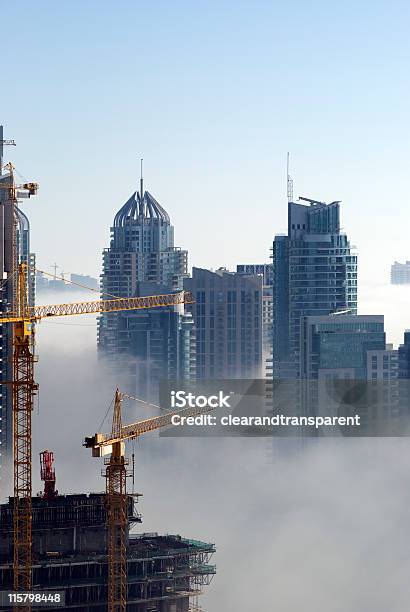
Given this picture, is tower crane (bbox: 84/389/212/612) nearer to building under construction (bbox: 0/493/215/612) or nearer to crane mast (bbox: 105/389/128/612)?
crane mast (bbox: 105/389/128/612)

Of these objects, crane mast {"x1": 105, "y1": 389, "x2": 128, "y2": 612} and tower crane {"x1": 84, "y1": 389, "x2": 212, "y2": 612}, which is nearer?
tower crane {"x1": 84, "y1": 389, "x2": 212, "y2": 612}

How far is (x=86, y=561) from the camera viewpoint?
183 metres

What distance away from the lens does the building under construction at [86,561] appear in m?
182

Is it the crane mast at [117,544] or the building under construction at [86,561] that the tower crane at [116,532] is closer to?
the crane mast at [117,544]

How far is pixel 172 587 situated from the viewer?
618 feet

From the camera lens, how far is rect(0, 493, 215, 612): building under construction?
598 feet

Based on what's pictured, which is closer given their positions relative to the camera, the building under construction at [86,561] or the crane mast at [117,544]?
the crane mast at [117,544]

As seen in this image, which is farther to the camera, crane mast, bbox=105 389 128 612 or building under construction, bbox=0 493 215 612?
building under construction, bbox=0 493 215 612

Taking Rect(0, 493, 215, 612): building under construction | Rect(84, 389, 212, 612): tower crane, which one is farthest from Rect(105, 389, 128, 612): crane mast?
Rect(0, 493, 215, 612): building under construction

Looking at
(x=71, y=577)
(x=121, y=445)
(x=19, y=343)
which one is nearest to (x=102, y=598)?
(x=71, y=577)

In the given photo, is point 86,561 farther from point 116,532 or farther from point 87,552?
point 116,532

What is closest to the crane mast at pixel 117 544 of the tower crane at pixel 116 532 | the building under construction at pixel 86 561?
the tower crane at pixel 116 532

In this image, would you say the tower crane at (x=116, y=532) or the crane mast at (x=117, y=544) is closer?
Result: the tower crane at (x=116, y=532)

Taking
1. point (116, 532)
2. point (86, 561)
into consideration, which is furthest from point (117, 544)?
point (86, 561)
